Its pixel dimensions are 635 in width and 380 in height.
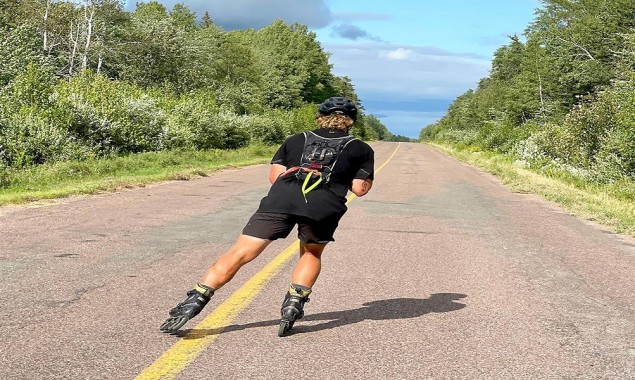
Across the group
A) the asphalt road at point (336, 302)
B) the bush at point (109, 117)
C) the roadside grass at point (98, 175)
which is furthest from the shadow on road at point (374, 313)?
the bush at point (109, 117)

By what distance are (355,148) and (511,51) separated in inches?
3628

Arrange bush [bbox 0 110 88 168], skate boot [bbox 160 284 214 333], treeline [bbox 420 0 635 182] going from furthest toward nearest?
treeline [bbox 420 0 635 182] → bush [bbox 0 110 88 168] → skate boot [bbox 160 284 214 333]

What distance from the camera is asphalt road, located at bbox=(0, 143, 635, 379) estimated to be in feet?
14.1

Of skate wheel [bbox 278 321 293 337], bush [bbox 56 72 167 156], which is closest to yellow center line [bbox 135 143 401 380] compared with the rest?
skate wheel [bbox 278 321 293 337]

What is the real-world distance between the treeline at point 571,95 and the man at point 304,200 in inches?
632

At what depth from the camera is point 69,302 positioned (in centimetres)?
556

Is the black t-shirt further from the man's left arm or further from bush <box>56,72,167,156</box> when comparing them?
bush <box>56,72,167,156</box>

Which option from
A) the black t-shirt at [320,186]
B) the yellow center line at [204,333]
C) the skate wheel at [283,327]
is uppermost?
the black t-shirt at [320,186]

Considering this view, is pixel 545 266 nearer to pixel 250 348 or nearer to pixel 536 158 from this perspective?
pixel 250 348

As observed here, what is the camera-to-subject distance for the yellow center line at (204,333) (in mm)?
4043

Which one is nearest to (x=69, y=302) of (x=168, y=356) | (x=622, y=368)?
(x=168, y=356)

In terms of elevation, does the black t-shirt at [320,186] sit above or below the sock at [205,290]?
above

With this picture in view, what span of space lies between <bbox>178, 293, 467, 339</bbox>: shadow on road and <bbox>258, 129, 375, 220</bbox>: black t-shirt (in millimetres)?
932

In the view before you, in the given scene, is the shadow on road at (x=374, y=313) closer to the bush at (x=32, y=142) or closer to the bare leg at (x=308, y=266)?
the bare leg at (x=308, y=266)
